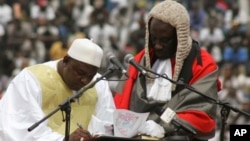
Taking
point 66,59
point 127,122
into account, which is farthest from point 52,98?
point 127,122

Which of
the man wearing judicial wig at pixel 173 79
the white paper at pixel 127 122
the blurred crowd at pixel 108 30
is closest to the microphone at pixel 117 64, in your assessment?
the white paper at pixel 127 122

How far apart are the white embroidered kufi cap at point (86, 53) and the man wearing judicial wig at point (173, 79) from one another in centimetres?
55

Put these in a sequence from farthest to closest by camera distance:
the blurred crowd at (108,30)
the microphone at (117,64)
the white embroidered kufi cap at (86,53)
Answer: the blurred crowd at (108,30)
the white embroidered kufi cap at (86,53)
the microphone at (117,64)

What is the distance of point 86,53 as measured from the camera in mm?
9055

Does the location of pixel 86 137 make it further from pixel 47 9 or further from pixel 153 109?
pixel 47 9

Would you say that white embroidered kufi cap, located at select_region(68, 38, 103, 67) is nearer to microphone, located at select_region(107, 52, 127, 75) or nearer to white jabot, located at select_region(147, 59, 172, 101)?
microphone, located at select_region(107, 52, 127, 75)

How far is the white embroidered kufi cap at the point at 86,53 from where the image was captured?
29.6ft

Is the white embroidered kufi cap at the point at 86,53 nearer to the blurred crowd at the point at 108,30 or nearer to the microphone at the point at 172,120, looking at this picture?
the microphone at the point at 172,120

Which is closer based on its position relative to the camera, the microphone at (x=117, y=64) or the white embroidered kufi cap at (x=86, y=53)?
A: the microphone at (x=117, y=64)

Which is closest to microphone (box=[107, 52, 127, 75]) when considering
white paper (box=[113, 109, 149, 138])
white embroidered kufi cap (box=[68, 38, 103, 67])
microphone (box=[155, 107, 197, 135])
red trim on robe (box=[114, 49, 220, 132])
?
white embroidered kufi cap (box=[68, 38, 103, 67])

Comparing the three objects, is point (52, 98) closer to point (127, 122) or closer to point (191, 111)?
point (127, 122)

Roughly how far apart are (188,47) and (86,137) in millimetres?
1544

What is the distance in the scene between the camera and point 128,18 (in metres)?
27.6

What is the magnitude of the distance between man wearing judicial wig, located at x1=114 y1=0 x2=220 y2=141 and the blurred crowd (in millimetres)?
12556
